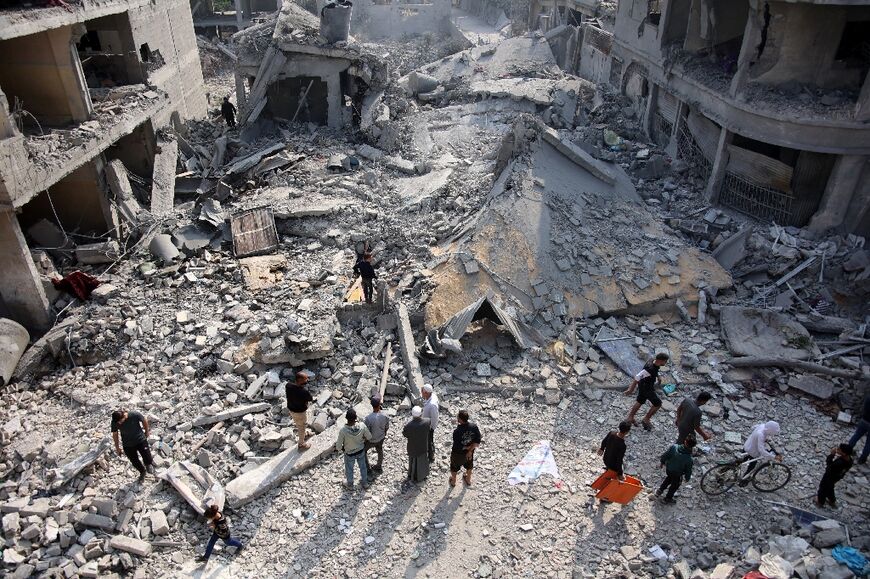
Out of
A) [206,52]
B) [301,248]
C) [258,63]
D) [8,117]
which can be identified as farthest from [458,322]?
[206,52]

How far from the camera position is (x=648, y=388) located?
832 centimetres

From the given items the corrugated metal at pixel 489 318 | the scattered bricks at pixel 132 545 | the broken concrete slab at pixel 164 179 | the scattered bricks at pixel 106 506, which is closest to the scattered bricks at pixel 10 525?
the scattered bricks at pixel 106 506

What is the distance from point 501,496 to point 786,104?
11478 millimetres

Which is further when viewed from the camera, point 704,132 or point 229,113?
point 229,113

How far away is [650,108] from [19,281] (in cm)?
1811

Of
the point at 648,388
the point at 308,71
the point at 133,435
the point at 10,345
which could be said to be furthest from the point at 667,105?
the point at 10,345

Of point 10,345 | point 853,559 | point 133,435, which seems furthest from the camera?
point 10,345

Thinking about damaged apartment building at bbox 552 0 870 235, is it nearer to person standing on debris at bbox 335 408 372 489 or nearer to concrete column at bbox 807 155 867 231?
concrete column at bbox 807 155 867 231

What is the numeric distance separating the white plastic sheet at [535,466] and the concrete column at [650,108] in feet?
45.8

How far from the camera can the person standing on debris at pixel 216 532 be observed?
21.2ft

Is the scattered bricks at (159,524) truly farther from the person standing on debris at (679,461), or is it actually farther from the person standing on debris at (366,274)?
the person standing on debris at (679,461)

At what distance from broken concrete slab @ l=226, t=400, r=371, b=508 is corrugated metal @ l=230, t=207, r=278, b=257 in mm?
5882

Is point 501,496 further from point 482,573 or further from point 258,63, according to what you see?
point 258,63

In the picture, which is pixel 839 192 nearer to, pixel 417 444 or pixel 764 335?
pixel 764 335
